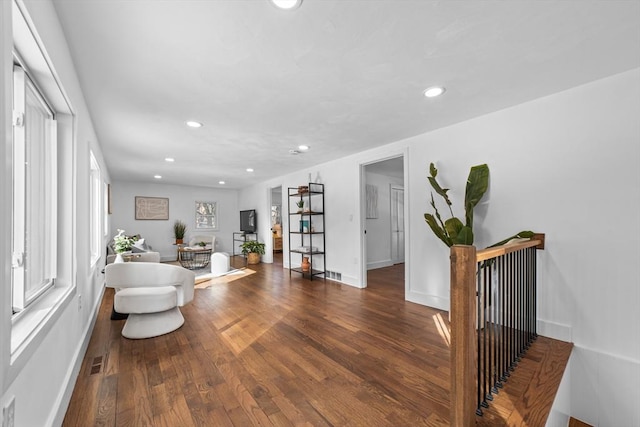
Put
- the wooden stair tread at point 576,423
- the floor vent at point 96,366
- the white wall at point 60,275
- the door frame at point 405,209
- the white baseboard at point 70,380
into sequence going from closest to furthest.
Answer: the white wall at point 60,275 → the white baseboard at point 70,380 → the floor vent at point 96,366 → the wooden stair tread at point 576,423 → the door frame at point 405,209

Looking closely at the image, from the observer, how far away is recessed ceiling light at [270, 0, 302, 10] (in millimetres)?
1389

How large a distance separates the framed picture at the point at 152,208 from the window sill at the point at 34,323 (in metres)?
7.02

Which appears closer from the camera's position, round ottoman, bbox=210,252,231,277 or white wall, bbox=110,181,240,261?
round ottoman, bbox=210,252,231,277

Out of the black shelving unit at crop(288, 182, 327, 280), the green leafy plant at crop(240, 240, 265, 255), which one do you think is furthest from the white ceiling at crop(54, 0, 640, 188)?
the green leafy plant at crop(240, 240, 265, 255)

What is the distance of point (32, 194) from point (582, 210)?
4047mm

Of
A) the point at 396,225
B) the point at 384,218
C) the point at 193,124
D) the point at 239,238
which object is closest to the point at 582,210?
the point at 193,124

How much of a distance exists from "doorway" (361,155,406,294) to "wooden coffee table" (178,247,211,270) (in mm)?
3947

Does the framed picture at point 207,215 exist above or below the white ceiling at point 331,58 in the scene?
below

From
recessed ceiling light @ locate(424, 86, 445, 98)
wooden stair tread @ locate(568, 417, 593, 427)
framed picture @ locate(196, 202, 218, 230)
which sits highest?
recessed ceiling light @ locate(424, 86, 445, 98)

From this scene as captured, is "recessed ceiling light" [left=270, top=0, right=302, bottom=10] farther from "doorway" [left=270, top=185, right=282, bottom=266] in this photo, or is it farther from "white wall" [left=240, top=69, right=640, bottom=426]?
"doorway" [left=270, top=185, right=282, bottom=266]

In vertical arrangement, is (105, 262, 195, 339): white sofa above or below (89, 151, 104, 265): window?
below

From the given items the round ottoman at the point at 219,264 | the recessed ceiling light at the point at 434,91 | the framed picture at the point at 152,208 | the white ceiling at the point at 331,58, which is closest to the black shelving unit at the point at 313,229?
the round ottoman at the point at 219,264

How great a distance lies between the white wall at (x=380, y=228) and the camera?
6.31m

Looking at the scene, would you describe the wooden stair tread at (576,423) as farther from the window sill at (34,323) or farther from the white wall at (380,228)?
the white wall at (380,228)
